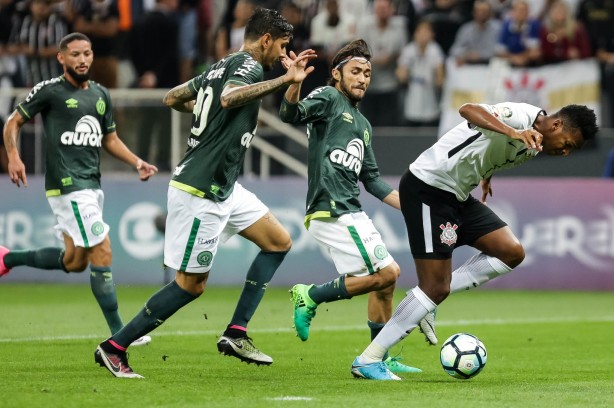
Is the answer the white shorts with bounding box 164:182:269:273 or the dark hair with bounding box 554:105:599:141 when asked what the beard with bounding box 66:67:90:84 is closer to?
the white shorts with bounding box 164:182:269:273

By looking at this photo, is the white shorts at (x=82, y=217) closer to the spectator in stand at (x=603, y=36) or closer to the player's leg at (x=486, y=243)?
the player's leg at (x=486, y=243)

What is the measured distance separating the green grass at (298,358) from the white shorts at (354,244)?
817mm

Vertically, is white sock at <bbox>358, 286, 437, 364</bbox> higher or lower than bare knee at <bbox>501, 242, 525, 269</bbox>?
lower

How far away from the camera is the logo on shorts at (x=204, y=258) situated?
872 centimetres

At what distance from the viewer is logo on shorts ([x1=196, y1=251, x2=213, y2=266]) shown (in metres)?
8.72

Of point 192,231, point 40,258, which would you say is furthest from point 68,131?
point 192,231

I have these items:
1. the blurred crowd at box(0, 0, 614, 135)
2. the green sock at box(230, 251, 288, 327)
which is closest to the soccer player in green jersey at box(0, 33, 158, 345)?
the green sock at box(230, 251, 288, 327)

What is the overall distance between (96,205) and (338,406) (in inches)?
179

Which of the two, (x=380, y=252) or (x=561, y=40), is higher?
(x=561, y=40)

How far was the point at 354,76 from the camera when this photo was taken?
948cm

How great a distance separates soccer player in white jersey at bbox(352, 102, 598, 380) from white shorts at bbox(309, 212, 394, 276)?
0.27 m

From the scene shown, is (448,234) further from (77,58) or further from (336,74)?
(77,58)

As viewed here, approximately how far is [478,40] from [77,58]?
31.6 feet

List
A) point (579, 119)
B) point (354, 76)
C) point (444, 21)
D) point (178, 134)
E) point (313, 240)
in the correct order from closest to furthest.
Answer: point (579, 119) < point (354, 76) < point (178, 134) < point (313, 240) < point (444, 21)
